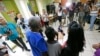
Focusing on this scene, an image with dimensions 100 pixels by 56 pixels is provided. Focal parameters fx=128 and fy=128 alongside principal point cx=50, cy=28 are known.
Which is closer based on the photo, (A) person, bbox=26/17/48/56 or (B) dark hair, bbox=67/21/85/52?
(B) dark hair, bbox=67/21/85/52

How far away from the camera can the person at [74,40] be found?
1.63 metres

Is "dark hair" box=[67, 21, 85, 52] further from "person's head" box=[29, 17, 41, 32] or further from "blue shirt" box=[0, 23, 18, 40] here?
"blue shirt" box=[0, 23, 18, 40]

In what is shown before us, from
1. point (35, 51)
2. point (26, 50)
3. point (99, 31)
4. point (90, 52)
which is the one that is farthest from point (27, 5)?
point (35, 51)

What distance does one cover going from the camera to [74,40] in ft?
5.45

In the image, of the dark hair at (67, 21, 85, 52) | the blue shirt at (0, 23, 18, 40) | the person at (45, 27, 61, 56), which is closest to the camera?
the dark hair at (67, 21, 85, 52)

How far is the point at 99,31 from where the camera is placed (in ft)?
20.3

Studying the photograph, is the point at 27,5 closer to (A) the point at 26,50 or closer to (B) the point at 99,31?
(A) the point at 26,50

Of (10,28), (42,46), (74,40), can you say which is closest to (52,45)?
(42,46)

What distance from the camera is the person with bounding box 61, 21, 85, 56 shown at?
1633mm

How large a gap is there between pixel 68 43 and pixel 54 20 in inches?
285

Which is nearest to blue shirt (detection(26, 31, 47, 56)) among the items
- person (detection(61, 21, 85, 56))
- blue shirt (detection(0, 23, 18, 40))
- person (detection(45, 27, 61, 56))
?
person (detection(45, 27, 61, 56))

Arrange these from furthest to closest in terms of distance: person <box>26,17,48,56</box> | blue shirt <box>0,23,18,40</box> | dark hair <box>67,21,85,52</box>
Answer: blue shirt <box>0,23,18,40</box> < person <box>26,17,48,56</box> < dark hair <box>67,21,85,52</box>

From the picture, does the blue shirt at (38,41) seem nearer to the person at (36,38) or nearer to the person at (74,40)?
the person at (36,38)

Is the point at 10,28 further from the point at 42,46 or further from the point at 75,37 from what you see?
the point at 75,37
